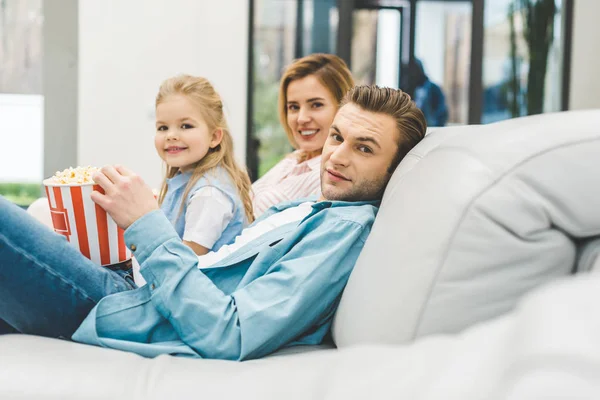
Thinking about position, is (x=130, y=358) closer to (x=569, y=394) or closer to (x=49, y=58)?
(x=569, y=394)

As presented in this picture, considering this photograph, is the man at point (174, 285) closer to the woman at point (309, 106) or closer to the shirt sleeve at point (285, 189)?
the shirt sleeve at point (285, 189)

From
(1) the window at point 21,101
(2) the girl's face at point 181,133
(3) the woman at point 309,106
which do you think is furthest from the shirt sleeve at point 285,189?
(1) the window at point 21,101

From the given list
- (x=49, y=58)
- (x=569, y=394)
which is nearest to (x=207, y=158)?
(x=569, y=394)

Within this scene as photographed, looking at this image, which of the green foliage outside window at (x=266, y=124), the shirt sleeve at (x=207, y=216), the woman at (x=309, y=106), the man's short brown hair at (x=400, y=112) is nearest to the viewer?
the man's short brown hair at (x=400, y=112)

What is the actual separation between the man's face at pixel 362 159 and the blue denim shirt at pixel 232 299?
5.3 inches

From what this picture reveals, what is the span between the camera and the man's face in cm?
141

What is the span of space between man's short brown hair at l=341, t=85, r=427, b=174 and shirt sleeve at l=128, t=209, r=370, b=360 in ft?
0.92

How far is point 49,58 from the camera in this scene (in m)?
4.44

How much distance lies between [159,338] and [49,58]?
12.4ft

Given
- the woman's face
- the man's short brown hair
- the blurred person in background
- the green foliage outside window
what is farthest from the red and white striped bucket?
the blurred person in background

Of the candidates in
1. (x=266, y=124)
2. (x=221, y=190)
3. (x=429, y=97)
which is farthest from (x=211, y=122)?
(x=429, y=97)

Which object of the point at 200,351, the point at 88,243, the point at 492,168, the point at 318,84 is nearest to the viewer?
the point at 492,168

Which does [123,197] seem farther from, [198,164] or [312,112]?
[312,112]

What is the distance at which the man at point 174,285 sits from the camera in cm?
111
